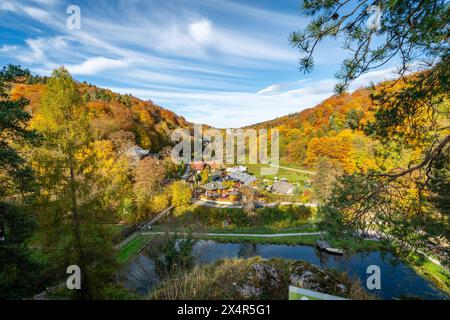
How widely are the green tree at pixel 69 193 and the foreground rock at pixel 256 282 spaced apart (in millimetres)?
3251

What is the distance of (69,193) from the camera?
20.7ft

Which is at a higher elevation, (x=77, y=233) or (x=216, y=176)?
(x=77, y=233)

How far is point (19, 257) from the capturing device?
5.63 m

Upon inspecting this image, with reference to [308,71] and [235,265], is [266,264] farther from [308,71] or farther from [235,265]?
[308,71]

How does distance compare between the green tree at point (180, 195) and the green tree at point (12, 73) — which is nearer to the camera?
the green tree at point (12, 73)

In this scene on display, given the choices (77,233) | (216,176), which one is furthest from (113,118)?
(77,233)

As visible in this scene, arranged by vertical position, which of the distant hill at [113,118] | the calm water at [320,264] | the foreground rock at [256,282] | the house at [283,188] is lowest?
the calm water at [320,264]

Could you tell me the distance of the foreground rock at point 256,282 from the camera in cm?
340

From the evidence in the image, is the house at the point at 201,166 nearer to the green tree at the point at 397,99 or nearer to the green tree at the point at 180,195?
the green tree at the point at 180,195

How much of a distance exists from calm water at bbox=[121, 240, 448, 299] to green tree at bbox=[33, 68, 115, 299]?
268cm

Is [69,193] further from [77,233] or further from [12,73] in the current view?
[12,73]

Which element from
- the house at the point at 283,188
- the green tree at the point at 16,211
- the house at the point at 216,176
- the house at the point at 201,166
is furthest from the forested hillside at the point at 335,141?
the house at the point at 201,166

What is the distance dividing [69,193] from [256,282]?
5.26m

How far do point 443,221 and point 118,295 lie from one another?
733 cm
